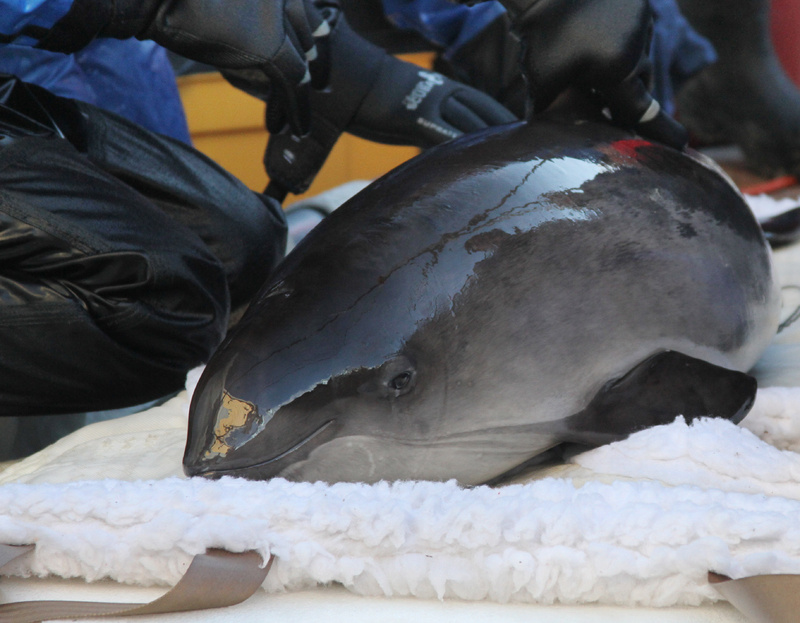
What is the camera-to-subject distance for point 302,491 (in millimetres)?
1002

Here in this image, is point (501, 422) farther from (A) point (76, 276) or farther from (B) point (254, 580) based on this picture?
(A) point (76, 276)

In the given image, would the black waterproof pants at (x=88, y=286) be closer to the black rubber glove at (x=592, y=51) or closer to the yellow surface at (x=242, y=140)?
the black rubber glove at (x=592, y=51)

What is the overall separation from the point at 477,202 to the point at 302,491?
0.49 meters

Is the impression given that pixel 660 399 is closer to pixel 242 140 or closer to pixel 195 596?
pixel 195 596

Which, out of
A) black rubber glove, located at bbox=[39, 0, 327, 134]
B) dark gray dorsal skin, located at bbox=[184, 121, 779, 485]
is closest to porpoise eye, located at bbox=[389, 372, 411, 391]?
dark gray dorsal skin, located at bbox=[184, 121, 779, 485]

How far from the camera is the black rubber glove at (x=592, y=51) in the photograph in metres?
1.41

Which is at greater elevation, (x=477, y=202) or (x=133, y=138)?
(x=477, y=202)

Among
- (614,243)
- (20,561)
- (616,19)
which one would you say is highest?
(616,19)

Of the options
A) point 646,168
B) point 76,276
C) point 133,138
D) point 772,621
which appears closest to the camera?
point 772,621

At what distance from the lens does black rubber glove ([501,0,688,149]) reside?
141 cm

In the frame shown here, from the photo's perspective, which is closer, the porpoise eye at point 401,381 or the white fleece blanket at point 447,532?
the white fleece blanket at point 447,532

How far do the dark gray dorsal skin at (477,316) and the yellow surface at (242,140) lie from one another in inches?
102

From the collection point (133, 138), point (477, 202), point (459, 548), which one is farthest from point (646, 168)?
point (133, 138)

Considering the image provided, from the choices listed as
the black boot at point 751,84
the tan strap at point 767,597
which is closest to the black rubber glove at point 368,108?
the tan strap at point 767,597
